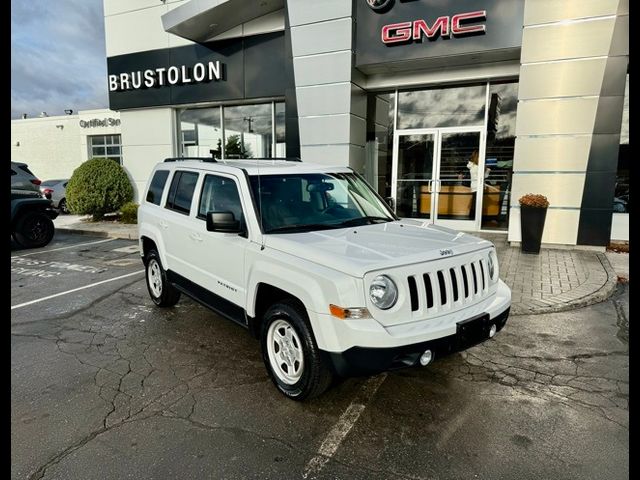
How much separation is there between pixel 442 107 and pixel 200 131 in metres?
8.13

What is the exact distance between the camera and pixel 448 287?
3266 mm

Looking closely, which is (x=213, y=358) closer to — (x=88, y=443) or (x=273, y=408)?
(x=273, y=408)

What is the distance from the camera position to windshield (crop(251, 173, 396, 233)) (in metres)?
3.99

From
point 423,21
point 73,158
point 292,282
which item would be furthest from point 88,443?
point 73,158

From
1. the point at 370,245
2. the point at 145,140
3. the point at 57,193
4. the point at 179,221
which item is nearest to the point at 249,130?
the point at 145,140

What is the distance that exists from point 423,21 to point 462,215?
4.81 m

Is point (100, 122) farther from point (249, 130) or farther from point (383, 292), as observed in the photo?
point (383, 292)

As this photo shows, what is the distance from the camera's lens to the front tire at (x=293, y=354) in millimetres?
3225

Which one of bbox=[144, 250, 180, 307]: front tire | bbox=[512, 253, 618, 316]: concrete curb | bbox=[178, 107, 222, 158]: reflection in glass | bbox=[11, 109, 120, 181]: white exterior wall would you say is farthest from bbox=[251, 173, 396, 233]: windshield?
bbox=[11, 109, 120, 181]: white exterior wall

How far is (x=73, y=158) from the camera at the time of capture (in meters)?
33.0

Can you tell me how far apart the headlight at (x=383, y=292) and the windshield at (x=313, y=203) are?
1097mm

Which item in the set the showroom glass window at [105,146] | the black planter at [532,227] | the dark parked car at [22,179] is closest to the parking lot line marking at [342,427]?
the black planter at [532,227]

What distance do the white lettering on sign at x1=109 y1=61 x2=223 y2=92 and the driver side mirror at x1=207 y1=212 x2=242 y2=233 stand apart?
11.2 m

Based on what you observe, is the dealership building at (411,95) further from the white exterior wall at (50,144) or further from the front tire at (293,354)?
the white exterior wall at (50,144)
